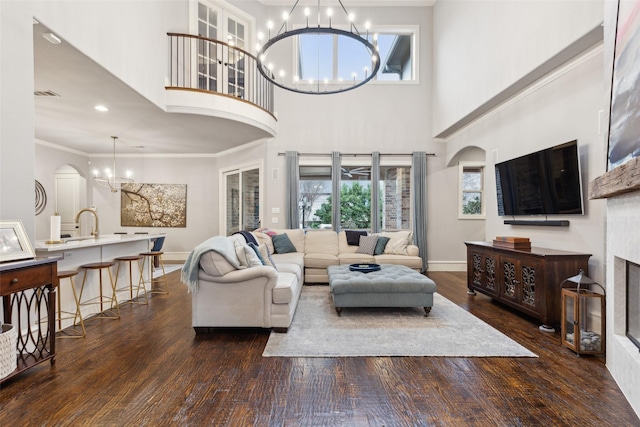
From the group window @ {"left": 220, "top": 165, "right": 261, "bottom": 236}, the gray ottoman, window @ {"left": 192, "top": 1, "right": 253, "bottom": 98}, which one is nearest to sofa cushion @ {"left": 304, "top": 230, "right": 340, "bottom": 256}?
window @ {"left": 220, "top": 165, "right": 261, "bottom": 236}

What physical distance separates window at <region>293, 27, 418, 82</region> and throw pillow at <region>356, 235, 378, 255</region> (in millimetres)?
Result: 3491

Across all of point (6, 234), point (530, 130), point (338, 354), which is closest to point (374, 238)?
point (530, 130)

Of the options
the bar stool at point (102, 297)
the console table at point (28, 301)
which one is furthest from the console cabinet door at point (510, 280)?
the bar stool at point (102, 297)

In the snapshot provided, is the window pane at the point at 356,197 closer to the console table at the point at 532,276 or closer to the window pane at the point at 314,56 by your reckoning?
the window pane at the point at 314,56

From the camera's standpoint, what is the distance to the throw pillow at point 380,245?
5.15 meters

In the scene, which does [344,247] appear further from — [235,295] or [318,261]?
[235,295]

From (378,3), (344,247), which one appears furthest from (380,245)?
(378,3)

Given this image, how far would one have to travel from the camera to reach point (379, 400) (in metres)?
1.83

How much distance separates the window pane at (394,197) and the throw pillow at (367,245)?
116cm

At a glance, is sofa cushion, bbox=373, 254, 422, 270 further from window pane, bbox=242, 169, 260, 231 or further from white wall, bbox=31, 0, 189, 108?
white wall, bbox=31, 0, 189, 108

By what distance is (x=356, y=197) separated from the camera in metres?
6.41

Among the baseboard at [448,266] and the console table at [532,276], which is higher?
the console table at [532,276]

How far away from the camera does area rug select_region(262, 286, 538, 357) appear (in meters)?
2.47

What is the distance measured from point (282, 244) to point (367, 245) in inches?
58.7
